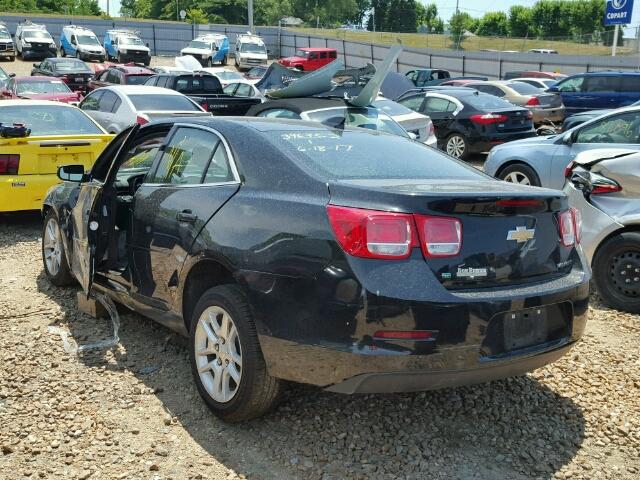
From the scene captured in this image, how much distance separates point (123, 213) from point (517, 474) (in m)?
3.04

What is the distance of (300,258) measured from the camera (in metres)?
3.42

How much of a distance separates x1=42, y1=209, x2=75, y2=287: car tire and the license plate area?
3.76 metres

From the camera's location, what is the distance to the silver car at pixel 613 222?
5.89 meters

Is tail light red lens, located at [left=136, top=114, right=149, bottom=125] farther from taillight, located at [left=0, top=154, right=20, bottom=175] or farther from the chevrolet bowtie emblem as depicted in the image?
the chevrolet bowtie emblem

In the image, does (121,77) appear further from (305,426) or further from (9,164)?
(305,426)

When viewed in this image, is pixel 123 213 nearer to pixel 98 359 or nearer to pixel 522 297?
pixel 98 359

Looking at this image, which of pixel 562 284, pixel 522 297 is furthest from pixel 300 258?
pixel 562 284

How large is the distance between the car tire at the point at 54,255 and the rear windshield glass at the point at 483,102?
411 inches

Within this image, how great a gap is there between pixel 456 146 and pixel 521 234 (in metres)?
11.8

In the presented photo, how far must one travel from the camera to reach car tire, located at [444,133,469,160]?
14.9 metres

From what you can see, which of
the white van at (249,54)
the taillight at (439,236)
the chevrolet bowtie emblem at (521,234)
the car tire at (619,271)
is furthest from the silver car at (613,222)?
the white van at (249,54)

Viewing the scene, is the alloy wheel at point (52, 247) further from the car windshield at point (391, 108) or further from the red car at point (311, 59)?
the red car at point (311, 59)

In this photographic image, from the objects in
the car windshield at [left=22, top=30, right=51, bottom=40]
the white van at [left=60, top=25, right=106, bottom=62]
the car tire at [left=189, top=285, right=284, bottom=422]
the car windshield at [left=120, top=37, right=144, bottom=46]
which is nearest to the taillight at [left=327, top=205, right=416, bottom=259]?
the car tire at [left=189, top=285, right=284, bottom=422]

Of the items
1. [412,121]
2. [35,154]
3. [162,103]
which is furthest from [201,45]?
[35,154]
